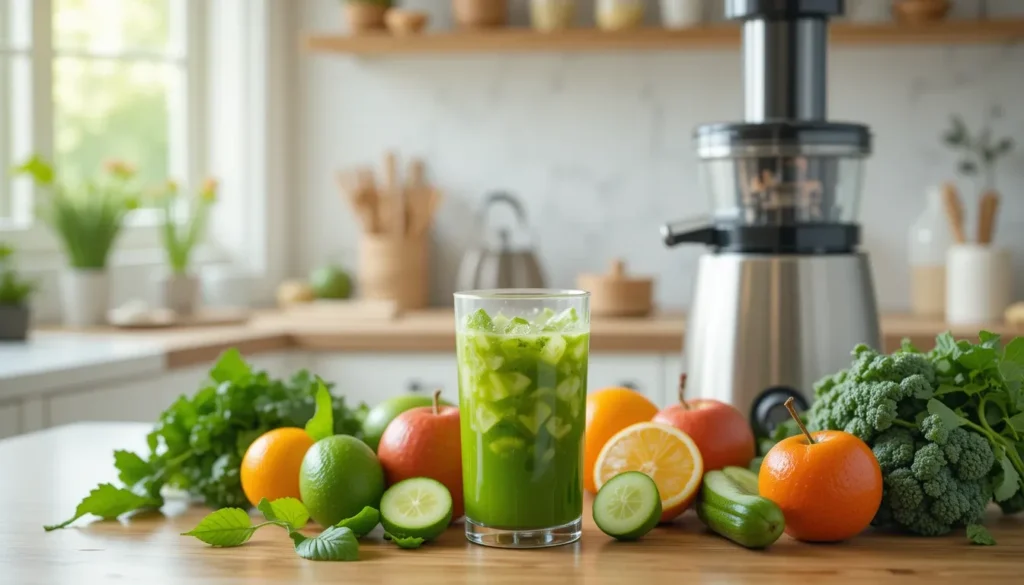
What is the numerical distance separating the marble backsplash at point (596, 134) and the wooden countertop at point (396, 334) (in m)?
0.55

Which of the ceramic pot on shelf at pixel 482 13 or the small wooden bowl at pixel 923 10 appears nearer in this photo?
the small wooden bowl at pixel 923 10

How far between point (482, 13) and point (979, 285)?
152 centimetres

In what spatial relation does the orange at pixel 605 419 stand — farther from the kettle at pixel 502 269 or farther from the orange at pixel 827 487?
the kettle at pixel 502 269

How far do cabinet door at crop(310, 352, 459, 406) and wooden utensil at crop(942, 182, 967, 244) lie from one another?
4.61 ft

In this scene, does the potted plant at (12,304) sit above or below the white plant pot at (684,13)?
below

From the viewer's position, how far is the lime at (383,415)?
120 centimetres

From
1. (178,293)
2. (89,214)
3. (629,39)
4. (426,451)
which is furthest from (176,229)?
(426,451)

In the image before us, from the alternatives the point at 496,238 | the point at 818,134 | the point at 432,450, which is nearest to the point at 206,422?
the point at 432,450

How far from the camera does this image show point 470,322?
103 centimetres

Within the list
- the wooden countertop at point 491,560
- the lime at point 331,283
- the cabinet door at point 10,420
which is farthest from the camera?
the lime at point 331,283

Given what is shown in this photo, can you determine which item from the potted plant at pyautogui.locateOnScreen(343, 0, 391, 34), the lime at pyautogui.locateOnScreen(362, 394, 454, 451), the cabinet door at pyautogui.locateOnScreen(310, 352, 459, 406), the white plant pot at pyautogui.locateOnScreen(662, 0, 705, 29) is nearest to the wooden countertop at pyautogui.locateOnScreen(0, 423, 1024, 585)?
the lime at pyautogui.locateOnScreen(362, 394, 454, 451)

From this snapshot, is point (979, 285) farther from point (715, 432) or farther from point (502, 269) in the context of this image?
point (715, 432)

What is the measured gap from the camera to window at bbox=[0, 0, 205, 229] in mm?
3098

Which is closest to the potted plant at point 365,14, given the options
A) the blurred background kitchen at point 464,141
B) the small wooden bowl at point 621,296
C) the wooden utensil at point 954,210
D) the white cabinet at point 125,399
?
the blurred background kitchen at point 464,141
